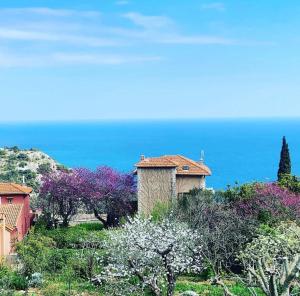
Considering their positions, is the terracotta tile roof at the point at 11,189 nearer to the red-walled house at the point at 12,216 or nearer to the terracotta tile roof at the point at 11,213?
the red-walled house at the point at 12,216

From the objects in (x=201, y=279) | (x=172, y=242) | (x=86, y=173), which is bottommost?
(x=201, y=279)

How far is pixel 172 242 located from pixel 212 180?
110999 mm

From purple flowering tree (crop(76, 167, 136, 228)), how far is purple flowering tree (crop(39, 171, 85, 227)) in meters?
0.56

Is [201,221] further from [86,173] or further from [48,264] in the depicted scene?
[86,173]

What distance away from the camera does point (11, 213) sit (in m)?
36.7

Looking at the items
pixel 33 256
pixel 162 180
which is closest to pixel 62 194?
pixel 162 180

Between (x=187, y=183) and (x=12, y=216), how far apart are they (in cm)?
1231

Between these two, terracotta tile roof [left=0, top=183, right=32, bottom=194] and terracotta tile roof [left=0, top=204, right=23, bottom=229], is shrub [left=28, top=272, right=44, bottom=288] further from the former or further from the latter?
terracotta tile roof [left=0, top=183, right=32, bottom=194]

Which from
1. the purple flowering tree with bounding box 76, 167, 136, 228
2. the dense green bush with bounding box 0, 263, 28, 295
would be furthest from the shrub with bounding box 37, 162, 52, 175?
the dense green bush with bounding box 0, 263, 28, 295

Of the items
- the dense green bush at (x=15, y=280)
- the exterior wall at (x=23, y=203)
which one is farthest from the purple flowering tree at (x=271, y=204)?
the exterior wall at (x=23, y=203)

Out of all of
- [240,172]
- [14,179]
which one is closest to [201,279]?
[14,179]

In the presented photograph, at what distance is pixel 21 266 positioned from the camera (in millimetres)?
28422

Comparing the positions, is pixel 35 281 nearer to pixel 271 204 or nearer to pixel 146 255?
pixel 146 255

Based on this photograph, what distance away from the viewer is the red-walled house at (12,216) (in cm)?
3247
